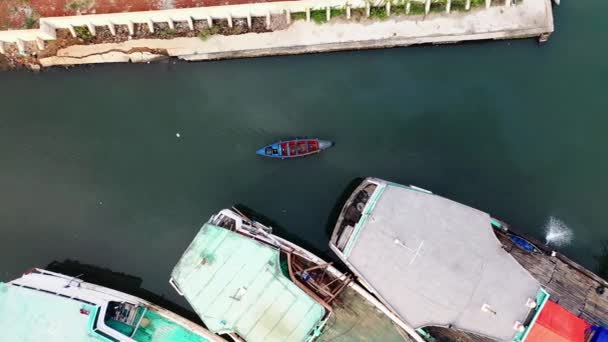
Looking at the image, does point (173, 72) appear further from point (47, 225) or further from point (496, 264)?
point (496, 264)

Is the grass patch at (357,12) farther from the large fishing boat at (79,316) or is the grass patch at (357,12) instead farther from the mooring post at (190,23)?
the large fishing boat at (79,316)

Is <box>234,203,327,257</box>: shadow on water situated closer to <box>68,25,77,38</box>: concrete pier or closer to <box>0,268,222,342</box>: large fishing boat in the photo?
<box>0,268,222,342</box>: large fishing boat

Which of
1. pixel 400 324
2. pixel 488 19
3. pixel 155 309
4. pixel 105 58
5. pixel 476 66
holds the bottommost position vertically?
pixel 155 309

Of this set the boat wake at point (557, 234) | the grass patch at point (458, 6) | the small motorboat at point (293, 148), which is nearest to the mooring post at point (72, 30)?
the small motorboat at point (293, 148)

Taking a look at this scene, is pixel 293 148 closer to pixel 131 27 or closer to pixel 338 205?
pixel 338 205

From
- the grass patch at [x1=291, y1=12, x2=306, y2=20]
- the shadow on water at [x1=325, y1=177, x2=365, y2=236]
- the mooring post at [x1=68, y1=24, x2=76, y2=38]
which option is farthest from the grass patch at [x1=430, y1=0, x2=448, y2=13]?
the mooring post at [x1=68, y1=24, x2=76, y2=38]

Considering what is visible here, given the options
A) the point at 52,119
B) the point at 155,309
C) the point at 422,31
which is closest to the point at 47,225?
the point at 52,119
